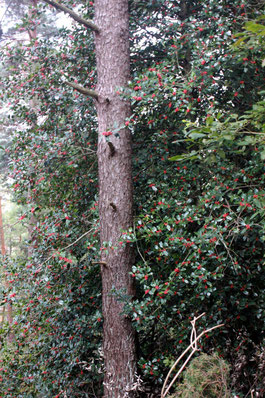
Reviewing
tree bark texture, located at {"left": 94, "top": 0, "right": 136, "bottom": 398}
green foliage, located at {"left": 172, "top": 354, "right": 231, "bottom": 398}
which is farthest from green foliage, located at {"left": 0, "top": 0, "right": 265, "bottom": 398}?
green foliage, located at {"left": 172, "top": 354, "right": 231, "bottom": 398}

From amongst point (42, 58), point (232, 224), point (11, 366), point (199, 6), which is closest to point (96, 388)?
point (11, 366)

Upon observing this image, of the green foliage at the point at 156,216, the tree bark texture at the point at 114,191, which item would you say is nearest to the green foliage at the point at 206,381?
the green foliage at the point at 156,216

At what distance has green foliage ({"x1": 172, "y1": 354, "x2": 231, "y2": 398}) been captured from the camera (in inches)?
81.4

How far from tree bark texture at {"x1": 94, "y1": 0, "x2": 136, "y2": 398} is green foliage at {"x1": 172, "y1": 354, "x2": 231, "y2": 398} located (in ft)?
3.51

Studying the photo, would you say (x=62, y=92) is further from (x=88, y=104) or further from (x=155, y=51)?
(x=155, y=51)

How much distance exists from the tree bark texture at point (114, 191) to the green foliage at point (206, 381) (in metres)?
1.07

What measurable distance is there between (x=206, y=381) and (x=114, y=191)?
1.81m

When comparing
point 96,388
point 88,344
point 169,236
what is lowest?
point 96,388

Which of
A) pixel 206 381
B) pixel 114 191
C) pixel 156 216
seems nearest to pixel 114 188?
pixel 114 191

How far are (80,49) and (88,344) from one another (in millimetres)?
3174

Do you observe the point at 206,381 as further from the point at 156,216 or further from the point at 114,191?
the point at 114,191

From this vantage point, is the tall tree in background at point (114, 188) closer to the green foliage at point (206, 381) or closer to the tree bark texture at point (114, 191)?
A: the tree bark texture at point (114, 191)

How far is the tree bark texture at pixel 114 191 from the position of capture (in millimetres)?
3197

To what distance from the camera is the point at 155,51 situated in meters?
4.07
